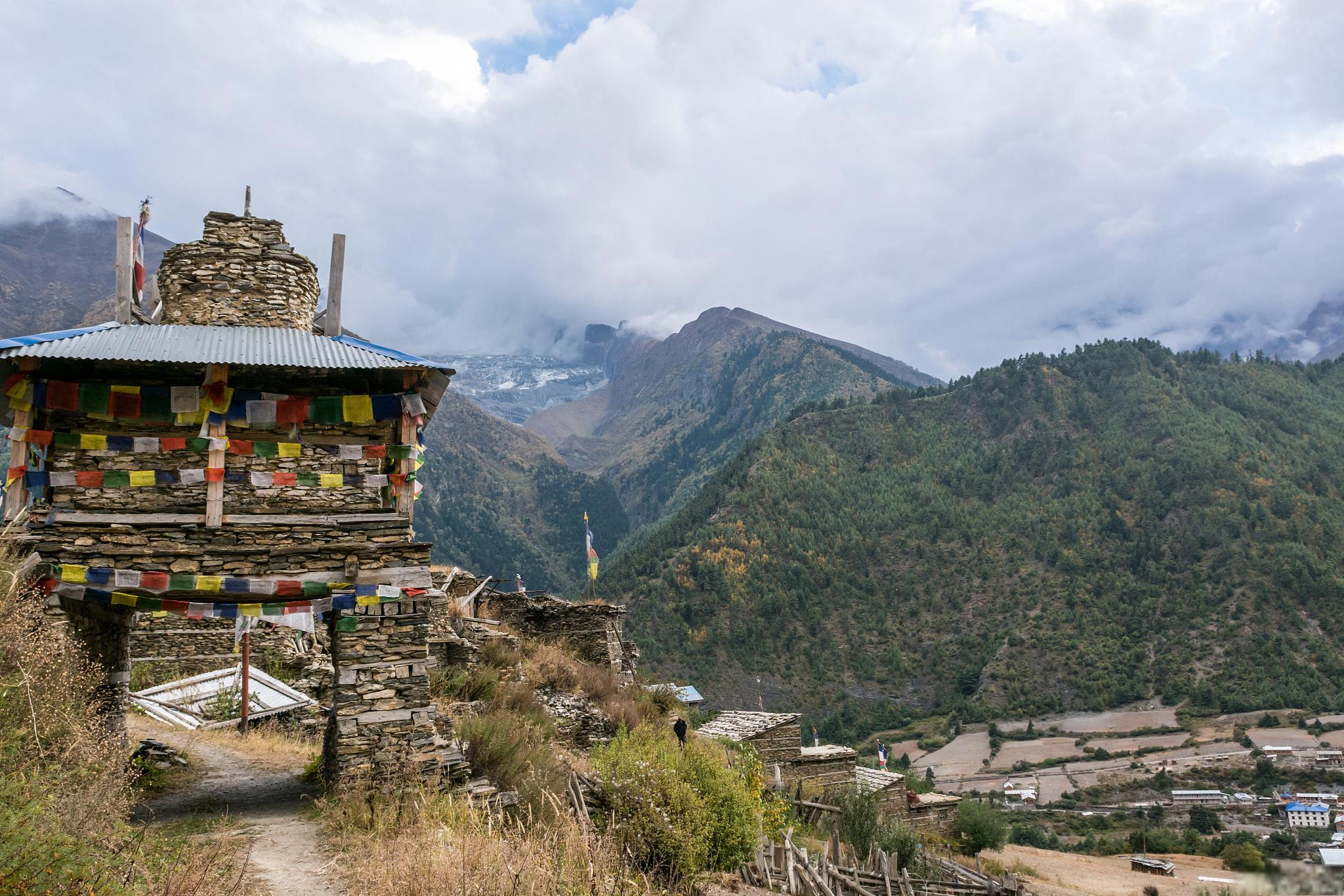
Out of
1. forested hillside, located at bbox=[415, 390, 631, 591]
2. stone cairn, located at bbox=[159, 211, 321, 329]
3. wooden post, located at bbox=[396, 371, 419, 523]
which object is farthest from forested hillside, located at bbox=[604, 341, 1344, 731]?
wooden post, located at bbox=[396, 371, 419, 523]

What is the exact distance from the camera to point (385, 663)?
945 cm

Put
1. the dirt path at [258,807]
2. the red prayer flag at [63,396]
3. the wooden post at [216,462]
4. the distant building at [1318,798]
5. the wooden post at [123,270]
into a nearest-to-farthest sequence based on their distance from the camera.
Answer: the dirt path at [258,807]
the red prayer flag at [63,396]
the wooden post at [216,462]
the wooden post at [123,270]
the distant building at [1318,798]

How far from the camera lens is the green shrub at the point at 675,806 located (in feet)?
28.5

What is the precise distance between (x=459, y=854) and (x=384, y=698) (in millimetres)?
4004

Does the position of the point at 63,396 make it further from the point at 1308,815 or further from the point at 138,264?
the point at 1308,815

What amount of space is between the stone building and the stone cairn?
1.62 m

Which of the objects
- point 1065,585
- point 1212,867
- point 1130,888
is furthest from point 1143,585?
point 1130,888

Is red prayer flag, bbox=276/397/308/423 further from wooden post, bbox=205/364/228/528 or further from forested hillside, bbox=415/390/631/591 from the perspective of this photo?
forested hillside, bbox=415/390/631/591

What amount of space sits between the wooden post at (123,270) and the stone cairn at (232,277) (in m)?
0.98

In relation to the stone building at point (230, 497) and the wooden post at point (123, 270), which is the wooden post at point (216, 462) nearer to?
the stone building at point (230, 497)

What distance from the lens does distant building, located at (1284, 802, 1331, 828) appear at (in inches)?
1516

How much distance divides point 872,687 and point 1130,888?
55.6 m

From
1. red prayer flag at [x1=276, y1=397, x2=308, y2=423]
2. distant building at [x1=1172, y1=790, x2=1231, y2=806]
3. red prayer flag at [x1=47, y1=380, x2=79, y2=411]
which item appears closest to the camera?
red prayer flag at [x1=47, y1=380, x2=79, y2=411]

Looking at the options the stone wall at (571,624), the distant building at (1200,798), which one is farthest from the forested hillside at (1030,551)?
the stone wall at (571,624)
